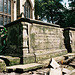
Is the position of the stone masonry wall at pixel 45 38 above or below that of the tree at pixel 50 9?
below

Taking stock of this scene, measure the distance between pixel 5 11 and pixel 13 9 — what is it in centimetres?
99

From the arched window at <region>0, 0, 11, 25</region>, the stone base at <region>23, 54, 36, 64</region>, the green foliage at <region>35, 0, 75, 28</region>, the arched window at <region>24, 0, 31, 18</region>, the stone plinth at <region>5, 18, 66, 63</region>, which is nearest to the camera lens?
the stone base at <region>23, 54, 36, 64</region>

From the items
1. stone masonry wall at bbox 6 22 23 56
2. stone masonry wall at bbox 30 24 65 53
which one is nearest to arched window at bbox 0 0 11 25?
stone masonry wall at bbox 6 22 23 56

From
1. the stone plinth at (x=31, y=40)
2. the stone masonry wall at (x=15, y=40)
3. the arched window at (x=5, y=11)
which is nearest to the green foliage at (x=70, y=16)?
the arched window at (x=5, y=11)

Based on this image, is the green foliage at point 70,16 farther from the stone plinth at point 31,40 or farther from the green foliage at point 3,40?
the green foliage at point 3,40

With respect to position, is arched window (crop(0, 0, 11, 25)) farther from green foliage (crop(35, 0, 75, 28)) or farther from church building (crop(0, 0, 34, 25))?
green foliage (crop(35, 0, 75, 28))

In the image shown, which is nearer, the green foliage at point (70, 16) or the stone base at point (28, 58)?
the stone base at point (28, 58)

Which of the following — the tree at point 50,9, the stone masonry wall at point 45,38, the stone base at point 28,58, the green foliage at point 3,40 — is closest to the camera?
the stone base at point 28,58

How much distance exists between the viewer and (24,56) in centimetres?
347

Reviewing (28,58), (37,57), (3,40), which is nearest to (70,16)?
(3,40)

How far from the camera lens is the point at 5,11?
9.63 metres

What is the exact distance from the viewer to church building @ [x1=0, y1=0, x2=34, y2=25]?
939 centimetres

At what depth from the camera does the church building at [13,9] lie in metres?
9.39

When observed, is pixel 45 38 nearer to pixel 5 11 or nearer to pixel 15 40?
pixel 15 40
